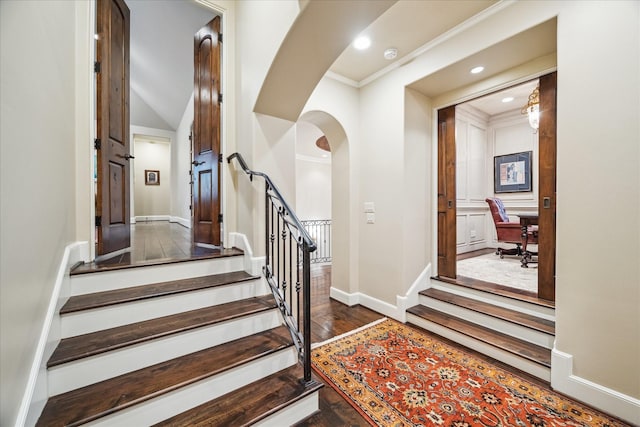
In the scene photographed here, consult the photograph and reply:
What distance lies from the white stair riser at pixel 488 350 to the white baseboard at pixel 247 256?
72.8 inches

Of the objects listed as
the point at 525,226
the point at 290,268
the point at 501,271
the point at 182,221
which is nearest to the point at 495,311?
the point at 501,271

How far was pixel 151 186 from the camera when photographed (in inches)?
305

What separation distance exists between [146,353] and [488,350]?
8.61 ft

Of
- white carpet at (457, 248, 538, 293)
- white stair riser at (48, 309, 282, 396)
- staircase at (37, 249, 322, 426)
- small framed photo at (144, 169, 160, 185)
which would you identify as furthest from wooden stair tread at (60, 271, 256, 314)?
small framed photo at (144, 169, 160, 185)

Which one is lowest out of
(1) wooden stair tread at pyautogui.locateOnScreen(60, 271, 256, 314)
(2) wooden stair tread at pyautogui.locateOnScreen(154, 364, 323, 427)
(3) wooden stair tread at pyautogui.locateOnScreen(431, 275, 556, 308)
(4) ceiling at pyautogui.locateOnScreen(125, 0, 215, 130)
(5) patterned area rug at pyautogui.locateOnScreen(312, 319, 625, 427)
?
(5) patterned area rug at pyautogui.locateOnScreen(312, 319, 625, 427)

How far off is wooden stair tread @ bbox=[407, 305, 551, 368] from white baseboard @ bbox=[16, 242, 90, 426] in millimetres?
2870

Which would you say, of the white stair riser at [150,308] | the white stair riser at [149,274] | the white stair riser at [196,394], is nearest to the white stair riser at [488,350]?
the white stair riser at [196,394]

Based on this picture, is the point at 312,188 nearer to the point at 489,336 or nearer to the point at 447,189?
the point at 447,189

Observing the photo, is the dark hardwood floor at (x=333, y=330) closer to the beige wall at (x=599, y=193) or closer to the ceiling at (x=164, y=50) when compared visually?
the beige wall at (x=599, y=193)

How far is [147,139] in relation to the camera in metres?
7.24

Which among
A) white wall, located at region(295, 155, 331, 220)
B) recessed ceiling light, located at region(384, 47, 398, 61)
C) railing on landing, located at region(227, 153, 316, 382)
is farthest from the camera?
white wall, located at region(295, 155, 331, 220)

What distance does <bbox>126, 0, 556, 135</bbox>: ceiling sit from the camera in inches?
81.8

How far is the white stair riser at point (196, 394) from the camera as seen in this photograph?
1.16 metres

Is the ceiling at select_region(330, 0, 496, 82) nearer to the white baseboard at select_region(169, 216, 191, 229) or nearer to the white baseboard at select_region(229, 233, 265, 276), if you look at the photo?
the white baseboard at select_region(229, 233, 265, 276)
